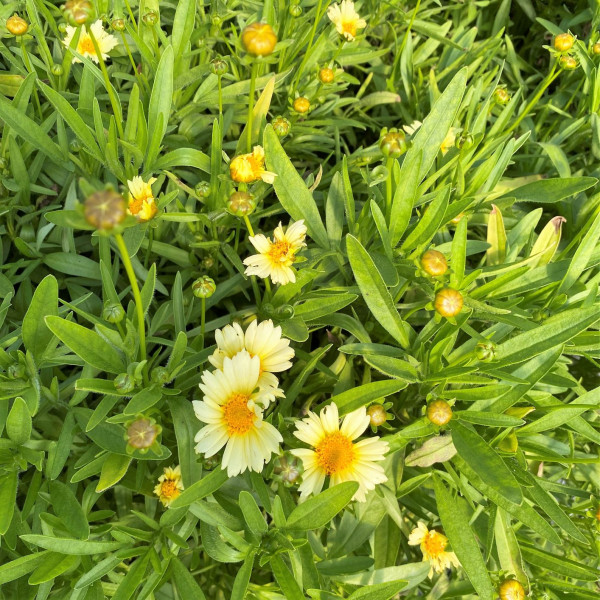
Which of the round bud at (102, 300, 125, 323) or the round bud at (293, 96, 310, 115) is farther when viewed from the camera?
the round bud at (293, 96, 310, 115)

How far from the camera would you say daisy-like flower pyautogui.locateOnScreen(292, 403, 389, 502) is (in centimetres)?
96

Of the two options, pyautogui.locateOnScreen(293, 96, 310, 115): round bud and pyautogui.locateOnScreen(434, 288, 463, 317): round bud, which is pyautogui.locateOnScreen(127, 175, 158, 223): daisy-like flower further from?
pyautogui.locateOnScreen(434, 288, 463, 317): round bud

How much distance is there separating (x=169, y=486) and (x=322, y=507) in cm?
30

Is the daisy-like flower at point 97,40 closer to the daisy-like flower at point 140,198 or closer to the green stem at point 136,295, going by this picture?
the daisy-like flower at point 140,198

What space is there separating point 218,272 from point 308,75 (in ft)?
1.90

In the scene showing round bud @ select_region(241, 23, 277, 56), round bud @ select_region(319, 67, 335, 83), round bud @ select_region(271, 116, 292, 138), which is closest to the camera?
round bud @ select_region(241, 23, 277, 56)

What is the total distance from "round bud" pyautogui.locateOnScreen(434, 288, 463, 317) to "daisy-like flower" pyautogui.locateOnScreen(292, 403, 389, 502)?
211 mm

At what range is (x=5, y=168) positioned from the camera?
1.23 m

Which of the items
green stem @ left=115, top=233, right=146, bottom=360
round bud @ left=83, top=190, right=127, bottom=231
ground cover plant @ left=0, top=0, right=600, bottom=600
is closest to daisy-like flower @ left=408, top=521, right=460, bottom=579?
ground cover plant @ left=0, top=0, right=600, bottom=600

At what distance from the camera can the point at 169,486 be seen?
40.3 inches

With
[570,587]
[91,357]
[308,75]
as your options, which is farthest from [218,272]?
[570,587]

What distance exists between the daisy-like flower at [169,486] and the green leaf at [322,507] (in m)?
0.23

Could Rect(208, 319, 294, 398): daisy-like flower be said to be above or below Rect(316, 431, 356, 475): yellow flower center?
above

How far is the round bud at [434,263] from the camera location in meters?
0.93
